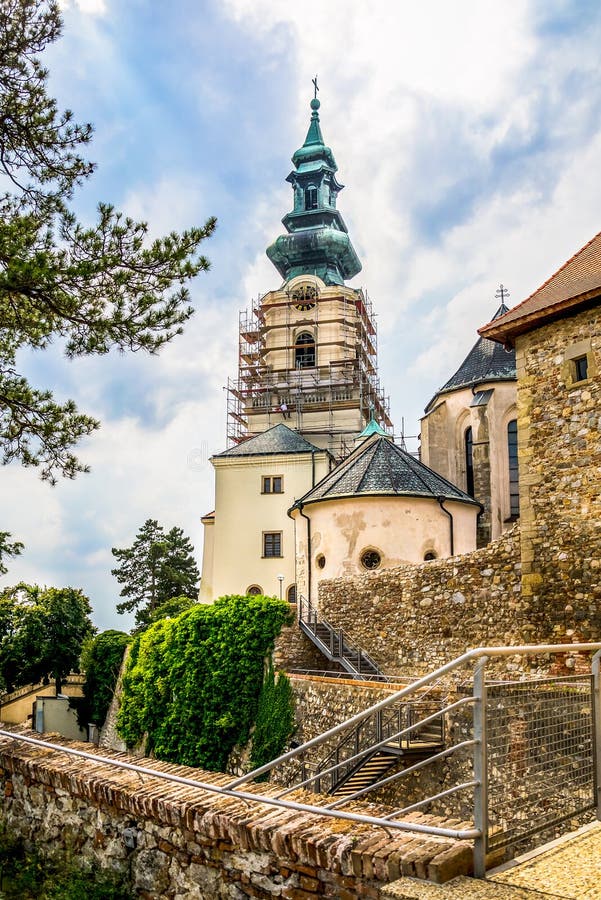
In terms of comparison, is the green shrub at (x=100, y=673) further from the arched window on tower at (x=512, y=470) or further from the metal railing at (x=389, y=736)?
the arched window on tower at (x=512, y=470)

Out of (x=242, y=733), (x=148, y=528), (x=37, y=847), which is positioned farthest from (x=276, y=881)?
(x=148, y=528)

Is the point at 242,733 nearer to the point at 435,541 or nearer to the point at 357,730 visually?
the point at 357,730

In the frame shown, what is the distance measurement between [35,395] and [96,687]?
18704 mm

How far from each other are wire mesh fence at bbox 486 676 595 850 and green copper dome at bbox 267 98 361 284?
49943mm

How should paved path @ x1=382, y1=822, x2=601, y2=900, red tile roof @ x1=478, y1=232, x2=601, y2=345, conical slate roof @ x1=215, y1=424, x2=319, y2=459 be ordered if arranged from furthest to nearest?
conical slate roof @ x1=215, y1=424, x2=319, y2=459
red tile roof @ x1=478, y1=232, x2=601, y2=345
paved path @ x1=382, y1=822, x2=601, y2=900

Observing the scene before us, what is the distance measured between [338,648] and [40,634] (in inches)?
704

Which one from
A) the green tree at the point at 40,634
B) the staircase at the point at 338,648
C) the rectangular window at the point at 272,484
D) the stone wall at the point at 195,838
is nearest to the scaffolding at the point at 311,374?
the rectangular window at the point at 272,484

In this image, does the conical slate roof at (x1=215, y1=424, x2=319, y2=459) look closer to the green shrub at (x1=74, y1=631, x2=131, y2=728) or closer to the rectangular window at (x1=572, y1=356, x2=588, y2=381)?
the green shrub at (x1=74, y1=631, x2=131, y2=728)

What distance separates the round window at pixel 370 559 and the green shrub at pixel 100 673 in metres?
9.83

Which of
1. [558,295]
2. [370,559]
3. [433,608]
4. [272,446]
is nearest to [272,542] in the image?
[272,446]

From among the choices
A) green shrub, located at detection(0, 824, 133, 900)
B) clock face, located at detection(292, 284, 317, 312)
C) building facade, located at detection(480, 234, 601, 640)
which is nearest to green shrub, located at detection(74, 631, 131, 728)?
building facade, located at detection(480, 234, 601, 640)

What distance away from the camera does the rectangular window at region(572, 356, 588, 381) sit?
13863 mm

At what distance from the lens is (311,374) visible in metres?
50.1

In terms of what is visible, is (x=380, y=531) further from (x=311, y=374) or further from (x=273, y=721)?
(x=311, y=374)
